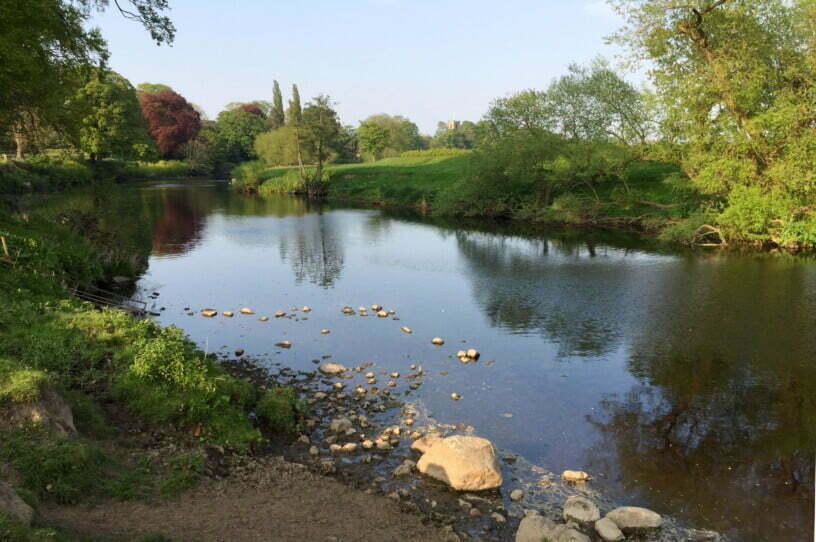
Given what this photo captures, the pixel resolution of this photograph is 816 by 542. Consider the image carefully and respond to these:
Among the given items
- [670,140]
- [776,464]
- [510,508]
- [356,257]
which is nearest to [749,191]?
[670,140]

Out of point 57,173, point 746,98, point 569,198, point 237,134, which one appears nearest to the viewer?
point 746,98

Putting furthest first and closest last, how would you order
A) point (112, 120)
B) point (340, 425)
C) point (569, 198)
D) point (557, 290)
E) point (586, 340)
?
point (112, 120) → point (569, 198) → point (557, 290) → point (586, 340) → point (340, 425)

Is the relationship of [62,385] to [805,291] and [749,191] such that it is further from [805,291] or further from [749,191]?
[749,191]

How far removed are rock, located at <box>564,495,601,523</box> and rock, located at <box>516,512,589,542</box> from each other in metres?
0.54

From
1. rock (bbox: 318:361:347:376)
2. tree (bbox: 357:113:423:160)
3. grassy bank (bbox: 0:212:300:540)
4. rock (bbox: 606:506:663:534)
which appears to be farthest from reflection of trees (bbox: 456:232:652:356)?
tree (bbox: 357:113:423:160)

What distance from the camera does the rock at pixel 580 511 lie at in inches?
360

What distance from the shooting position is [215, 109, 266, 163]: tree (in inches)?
4439

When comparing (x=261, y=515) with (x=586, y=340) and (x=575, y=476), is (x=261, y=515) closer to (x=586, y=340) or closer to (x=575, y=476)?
(x=575, y=476)

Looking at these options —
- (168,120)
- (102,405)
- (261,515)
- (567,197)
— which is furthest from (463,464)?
(168,120)

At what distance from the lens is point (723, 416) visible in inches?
518

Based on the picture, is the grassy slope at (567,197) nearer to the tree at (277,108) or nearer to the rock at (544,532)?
the rock at (544,532)

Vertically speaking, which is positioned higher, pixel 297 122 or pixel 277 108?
pixel 277 108

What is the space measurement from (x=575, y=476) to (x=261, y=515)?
5.68 metres

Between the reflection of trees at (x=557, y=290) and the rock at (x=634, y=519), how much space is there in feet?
27.4
